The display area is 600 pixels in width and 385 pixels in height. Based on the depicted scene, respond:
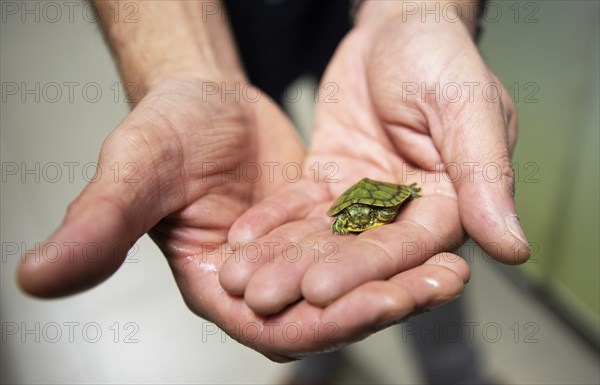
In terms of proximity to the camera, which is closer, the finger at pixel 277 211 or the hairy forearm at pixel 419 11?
the finger at pixel 277 211

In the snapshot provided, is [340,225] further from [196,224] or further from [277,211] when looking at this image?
[196,224]

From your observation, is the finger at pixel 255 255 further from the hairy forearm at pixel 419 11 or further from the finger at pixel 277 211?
the hairy forearm at pixel 419 11

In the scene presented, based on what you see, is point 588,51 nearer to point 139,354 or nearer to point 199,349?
point 199,349

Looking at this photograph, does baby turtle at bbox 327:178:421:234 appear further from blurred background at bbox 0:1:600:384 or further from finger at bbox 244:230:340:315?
blurred background at bbox 0:1:600:384

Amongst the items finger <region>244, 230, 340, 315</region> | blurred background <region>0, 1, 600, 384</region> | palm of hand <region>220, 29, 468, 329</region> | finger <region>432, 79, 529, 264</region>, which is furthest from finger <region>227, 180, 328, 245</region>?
blurred background <region>0, 1, 600, 384</region>

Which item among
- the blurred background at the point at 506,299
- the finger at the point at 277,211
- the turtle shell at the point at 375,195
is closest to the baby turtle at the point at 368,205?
the turtle shell at the point at 375,195

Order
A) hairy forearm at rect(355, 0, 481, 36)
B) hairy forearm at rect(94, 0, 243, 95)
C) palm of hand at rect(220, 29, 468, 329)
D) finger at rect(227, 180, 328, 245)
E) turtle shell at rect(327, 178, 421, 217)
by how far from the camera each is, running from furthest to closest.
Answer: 1. hairy forearm at rect(94, 0, 243, 95)
2. hairy forearm at rect(355, 0, 481, 36)
3. turtle shell at rect(327, 178, 421, 217)
4. finger at rect(227, 180, 328, 245)
5. palm of hand at rect(220, 29, 468, 329)

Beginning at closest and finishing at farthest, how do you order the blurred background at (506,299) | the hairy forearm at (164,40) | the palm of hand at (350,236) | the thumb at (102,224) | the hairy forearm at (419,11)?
1. the thumb at (102,224)
2. the palm of hand at (350,236)
3. the hairy forearm at (419,11)
4. the hairy forearm at (164,40)
5. the blurred background at (506,299)
